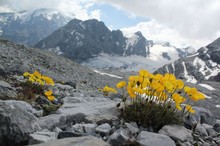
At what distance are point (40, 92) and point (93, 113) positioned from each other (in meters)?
5.03

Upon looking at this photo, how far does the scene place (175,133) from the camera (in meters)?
5.84

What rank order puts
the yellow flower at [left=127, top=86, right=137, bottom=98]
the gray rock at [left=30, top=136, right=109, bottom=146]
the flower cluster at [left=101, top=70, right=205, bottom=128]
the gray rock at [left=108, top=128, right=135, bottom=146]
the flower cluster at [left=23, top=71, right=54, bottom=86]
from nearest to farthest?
the gray rock at [left=30, top=136, right=109, bottom=146], the gray rock at [left=108, top=128, right=135, bottom=146], the flower cluster at [left=101, top=70, right=205, bottom=128], the yellow flower at [left=127, top=86, right=137, bottom=98], the flower cluster at [left=23, top=71, right=54, bottom=86]

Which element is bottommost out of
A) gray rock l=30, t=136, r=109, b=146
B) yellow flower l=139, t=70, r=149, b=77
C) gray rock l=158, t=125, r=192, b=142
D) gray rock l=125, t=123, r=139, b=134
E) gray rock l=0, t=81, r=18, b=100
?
gray rock l=158, t=125, r=192, b=142

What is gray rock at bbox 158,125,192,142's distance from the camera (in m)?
5.75

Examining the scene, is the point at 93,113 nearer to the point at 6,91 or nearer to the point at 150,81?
the point at 150,81

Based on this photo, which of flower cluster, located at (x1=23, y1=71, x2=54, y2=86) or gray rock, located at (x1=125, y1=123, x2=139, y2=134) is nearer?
gray rock, located at (x1=125, y1=123, x2=139, y2=134)

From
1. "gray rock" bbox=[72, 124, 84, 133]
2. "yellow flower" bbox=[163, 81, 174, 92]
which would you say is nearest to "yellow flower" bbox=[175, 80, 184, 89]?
"yellow flower" bbox=[163, 81, 174, 92]

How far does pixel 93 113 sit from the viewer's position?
269 inches

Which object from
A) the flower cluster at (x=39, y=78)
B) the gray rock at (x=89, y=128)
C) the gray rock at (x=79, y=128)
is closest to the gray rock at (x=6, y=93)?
the flower cluster at (x=39, y=78)

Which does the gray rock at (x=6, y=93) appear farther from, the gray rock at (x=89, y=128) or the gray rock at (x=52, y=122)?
the gray rock at (x=89, y=128)

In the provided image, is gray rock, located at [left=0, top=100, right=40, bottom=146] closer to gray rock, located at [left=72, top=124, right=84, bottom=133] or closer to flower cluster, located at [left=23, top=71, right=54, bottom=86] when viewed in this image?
gray rock, located at [left=72, top=124, right=84, bottom=133]

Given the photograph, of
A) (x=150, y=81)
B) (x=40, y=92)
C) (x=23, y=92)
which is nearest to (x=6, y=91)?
(x=23, y=92)

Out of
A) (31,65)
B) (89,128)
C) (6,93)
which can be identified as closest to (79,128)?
(89,128)

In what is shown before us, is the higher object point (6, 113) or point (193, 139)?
point (6, 113)
